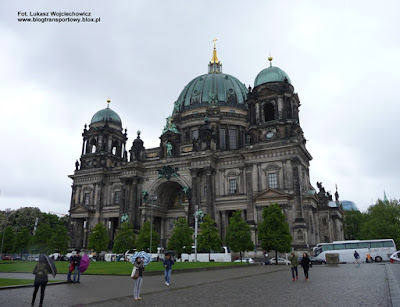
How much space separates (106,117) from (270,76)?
34.3 meters

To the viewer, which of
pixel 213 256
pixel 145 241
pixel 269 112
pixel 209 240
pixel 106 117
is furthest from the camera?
pixel 106 117

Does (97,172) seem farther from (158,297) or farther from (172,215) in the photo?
(158,297)

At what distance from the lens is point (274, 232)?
137 feet

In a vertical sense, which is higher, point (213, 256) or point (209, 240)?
point (209, 240)

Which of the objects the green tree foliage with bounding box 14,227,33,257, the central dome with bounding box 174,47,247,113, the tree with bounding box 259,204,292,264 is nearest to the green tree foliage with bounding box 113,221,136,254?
the tree with bounding box 259,204,292,264

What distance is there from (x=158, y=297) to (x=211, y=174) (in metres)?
42.3

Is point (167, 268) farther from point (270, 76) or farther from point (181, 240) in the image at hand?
point (270, 76)

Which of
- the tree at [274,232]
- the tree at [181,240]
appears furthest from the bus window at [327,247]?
the tree at [181,240]

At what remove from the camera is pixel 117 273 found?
2347 cm

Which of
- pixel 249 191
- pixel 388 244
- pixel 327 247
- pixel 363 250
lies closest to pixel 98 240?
pixel 249 191

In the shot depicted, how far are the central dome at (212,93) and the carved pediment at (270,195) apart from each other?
79.5 ft

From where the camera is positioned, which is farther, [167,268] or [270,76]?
[270,76]

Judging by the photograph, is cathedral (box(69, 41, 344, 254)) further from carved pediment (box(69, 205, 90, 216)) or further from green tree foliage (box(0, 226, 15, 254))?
green tree foliage (box(0, 226, 15, 254))

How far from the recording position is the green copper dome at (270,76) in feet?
181
